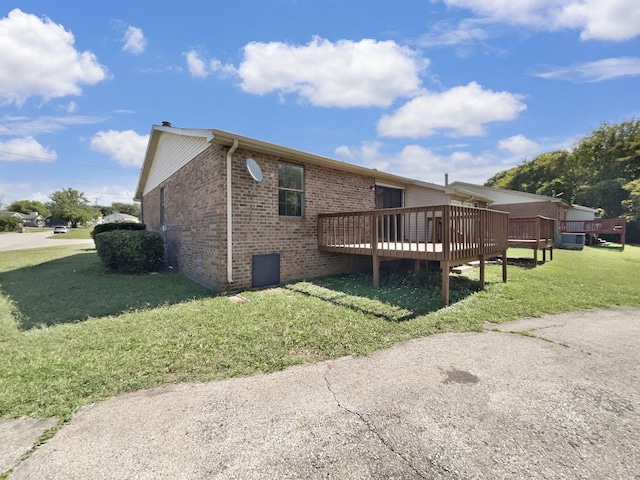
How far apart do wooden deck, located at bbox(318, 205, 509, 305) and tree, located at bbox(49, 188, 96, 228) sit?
79704mm

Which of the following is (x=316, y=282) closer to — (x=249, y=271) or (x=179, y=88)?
(x=249, y=271)

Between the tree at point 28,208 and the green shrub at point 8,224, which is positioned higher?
the tree at point 28,208

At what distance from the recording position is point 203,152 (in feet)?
23.7

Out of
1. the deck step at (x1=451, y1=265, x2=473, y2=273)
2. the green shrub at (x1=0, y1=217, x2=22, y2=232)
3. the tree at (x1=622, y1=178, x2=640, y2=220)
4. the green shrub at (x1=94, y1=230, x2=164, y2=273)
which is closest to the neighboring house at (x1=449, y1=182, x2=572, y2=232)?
the tree at (x1=622, y1=178, x2=640, y2=220)

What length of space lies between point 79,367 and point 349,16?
10010mm

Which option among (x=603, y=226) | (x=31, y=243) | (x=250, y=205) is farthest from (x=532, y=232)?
(x=31, y=243)

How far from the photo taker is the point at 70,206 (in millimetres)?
68250

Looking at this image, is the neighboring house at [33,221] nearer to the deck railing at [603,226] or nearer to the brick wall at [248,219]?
the brick wall at [248,219]

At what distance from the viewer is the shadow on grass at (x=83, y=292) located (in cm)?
493

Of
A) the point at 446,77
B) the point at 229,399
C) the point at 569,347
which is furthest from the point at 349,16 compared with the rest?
the point at 229,399

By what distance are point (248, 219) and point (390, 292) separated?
359 cm

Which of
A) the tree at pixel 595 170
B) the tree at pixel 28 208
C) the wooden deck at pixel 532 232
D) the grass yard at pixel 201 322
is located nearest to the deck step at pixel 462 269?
the grass yard at pixel 201 322

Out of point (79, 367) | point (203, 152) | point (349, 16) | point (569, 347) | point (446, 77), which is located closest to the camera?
point (79, 367)

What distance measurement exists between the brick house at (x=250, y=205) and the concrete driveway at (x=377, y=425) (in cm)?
412
